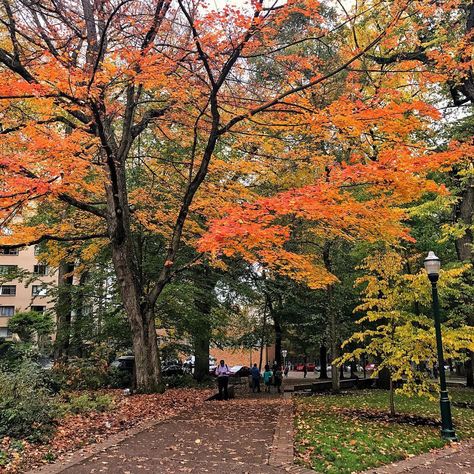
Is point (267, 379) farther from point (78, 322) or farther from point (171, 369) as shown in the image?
point (78, 322)

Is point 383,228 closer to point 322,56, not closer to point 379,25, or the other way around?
point 379,25

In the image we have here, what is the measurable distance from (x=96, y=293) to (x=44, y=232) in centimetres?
628

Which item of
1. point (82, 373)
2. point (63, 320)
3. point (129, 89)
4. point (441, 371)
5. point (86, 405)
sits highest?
point (129, 89)

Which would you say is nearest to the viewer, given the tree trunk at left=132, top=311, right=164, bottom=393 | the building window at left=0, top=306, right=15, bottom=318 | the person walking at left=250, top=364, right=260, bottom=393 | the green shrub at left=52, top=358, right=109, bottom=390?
the tree trunk at left=132, top=311, right=164, bottom=393

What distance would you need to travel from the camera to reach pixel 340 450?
279 inches

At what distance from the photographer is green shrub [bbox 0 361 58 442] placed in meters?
7.27

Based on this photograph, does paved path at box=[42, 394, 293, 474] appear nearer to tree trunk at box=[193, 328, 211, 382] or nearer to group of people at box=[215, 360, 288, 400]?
group of people at box=[215, 360, 288, 400]

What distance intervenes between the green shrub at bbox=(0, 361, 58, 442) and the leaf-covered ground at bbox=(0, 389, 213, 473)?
0.89ft

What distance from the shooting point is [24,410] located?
7656 mm

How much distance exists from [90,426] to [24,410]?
1320 millimetres

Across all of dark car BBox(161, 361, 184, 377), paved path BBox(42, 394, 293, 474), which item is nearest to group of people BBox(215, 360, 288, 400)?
paved path BBox(42, 394, 293, 474)

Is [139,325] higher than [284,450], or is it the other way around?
[139,325]

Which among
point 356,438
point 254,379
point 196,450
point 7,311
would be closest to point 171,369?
point 254,379

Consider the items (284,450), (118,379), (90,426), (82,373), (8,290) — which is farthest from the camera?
(8,290)
